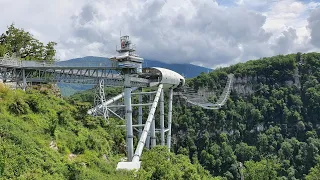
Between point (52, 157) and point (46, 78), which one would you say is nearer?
point (52, 157)

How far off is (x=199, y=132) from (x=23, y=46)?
6000cm

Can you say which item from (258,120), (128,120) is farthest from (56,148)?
(258,120)

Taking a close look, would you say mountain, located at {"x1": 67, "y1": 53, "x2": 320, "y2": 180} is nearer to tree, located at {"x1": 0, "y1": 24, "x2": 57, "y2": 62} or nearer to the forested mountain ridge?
the forested mountain ridge

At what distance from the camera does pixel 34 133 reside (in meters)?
22.7

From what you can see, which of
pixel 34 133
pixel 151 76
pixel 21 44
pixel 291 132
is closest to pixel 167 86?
pixel 151 76

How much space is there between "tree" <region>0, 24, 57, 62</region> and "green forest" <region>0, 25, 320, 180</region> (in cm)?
15

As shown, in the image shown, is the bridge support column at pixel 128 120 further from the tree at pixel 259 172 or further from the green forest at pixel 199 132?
the tree at pixel 259 172

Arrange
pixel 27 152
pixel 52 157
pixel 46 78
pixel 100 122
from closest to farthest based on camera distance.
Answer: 1. pixel 27 152
2. pixel 52 157
3. pixel 100 122
4. pixel 46 78

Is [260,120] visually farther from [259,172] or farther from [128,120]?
[128,120]

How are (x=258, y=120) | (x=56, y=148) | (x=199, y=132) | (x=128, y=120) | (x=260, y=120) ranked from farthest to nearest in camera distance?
(x=260, y=120) → (x=258, y=120) → (x=199, y=132) → (x=128, y=120) → (x=56, y=148)

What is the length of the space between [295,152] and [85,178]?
77.9 m

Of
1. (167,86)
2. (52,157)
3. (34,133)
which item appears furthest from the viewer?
(167,86)

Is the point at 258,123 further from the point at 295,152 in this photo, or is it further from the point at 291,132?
the point at 295,152

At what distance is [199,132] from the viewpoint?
97438mm
